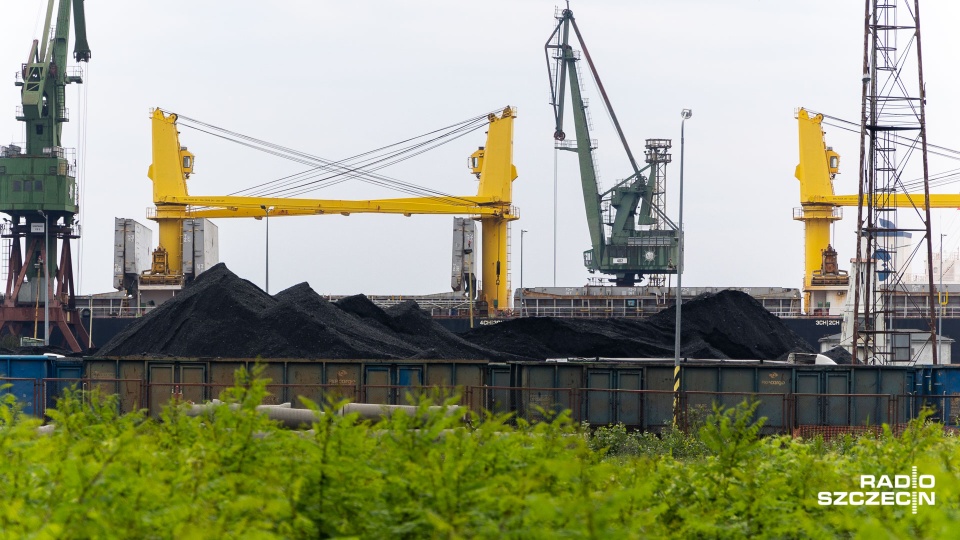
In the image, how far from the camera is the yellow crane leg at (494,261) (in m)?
84.6

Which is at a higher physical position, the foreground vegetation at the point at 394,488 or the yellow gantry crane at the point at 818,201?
the yellow gantry crane at the point at 818,201

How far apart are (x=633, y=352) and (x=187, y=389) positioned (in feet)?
65.3

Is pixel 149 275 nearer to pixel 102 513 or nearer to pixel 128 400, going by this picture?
pixel 128 400

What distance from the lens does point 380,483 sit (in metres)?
8.82

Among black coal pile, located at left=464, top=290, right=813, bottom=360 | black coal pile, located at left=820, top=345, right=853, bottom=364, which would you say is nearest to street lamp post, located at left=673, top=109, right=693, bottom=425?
black coal pile, located at left=464, top=290, right=813, bottom=360

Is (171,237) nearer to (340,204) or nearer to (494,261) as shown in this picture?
(340,204)

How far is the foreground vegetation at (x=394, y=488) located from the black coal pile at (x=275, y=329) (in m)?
25.2

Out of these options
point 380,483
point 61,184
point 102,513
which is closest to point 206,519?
point 102,513

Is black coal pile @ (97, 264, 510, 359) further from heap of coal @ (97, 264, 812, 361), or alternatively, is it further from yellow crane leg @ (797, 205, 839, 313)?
yellow crane leg @ (797, 205, 839, 313)

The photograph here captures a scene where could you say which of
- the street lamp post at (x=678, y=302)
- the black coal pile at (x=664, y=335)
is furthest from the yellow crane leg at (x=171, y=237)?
the street lamp post at (x=678, y=302)

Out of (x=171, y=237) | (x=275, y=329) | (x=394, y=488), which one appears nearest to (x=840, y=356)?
(x=275, y=329)

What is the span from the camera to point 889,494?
1027 cm

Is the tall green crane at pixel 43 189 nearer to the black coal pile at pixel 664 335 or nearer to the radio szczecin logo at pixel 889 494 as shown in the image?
the black coal pile at pixel 664 335

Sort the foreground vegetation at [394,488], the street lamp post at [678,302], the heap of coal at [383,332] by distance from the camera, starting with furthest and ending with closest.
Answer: the heap of coal at [383,332] → the street lamp post at [678,302] → the foreground vegetation at [394,488]
